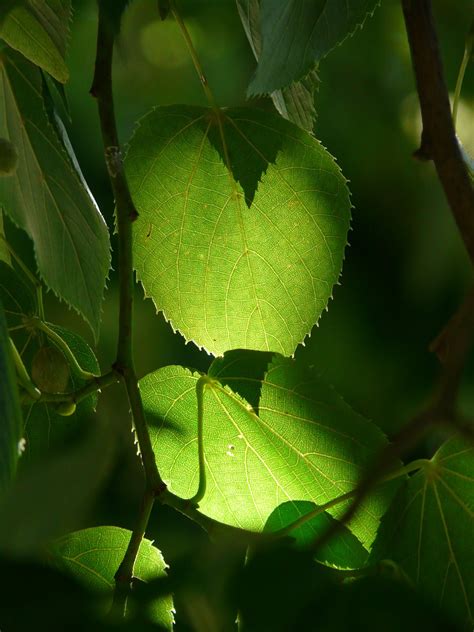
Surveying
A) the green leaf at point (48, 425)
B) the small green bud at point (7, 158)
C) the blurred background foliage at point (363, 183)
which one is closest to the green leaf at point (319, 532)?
the green leaf at point (48, 425)

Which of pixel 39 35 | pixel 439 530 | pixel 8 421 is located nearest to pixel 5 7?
pixel 39 35

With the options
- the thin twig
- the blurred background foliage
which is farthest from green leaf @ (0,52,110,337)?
the blurred background foliage

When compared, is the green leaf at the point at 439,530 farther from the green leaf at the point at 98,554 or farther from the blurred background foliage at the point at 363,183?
the blurred background foliage at the point at 363,183

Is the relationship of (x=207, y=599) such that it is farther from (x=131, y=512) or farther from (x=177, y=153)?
(x=131, y=512)

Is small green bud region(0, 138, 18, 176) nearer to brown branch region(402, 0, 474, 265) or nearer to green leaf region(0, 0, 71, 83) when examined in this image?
green leaf region(0, 0, 71, 83)

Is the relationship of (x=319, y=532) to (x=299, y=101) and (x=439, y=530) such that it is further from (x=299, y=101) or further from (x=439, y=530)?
(x=299, y=101)

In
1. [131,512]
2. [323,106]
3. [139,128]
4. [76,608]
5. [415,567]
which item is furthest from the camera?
[323,106]

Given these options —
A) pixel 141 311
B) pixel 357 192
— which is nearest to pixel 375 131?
pixel 357 192
